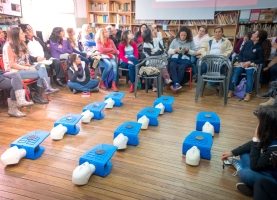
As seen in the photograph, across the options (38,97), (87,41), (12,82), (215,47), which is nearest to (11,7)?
(87,41)

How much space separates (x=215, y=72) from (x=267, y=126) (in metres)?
2.51

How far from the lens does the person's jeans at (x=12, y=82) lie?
303 cm

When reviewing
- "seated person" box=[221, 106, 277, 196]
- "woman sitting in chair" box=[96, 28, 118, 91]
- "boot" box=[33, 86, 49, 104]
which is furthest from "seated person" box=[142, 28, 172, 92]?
"seated person" box=[221, 106, 277, 196]

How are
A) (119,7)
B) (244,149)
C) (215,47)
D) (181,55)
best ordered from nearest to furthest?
(244,149) < (215,47) < (181,55) < (119,7)

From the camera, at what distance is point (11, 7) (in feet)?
15.4

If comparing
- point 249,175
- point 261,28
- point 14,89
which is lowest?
point 249,175

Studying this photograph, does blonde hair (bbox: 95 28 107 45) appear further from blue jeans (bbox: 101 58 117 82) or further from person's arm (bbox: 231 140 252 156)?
person's arm (bbox: 231 140 252 156)

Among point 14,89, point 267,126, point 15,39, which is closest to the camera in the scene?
point 267,126

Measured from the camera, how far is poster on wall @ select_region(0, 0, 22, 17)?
442cm

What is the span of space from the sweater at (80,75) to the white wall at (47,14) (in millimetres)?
2207

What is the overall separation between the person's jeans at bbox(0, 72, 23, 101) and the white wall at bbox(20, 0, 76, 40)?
104 inches

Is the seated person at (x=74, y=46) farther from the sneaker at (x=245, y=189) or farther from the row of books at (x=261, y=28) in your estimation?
the sneaker at (x=245, y=189)

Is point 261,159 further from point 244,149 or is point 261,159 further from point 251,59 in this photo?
point 251,59

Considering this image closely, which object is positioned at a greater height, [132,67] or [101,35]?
[101,35]
